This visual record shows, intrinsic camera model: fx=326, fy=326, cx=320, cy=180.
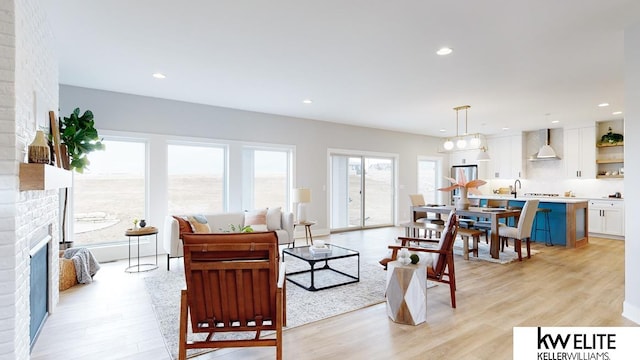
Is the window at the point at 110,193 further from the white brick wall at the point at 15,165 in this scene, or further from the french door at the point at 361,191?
the french door at the point at 361,191

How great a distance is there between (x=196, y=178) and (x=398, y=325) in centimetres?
Result: 438

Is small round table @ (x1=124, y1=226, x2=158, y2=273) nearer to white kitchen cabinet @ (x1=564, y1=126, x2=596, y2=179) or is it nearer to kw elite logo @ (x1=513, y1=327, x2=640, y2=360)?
kw elite logo @ (x1=513, y1=327, x2=640, y2=360)

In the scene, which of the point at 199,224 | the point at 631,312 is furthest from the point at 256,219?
the point at 631,312

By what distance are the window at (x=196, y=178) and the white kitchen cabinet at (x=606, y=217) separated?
807 centimetres

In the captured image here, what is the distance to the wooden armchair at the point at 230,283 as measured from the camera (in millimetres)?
2029

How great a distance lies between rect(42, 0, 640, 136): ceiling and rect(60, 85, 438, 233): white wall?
0.29 meters

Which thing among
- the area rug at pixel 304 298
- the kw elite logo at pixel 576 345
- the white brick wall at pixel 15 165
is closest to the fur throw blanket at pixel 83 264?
the area rug at pixel 304 298

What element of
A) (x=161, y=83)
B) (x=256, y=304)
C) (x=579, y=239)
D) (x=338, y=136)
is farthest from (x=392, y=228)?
(x=256, y=304)

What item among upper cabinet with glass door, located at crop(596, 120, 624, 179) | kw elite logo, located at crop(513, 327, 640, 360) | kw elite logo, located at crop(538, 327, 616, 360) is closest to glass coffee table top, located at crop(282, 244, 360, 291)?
kw elite logo, located at crop(513, 327, 640, 360)

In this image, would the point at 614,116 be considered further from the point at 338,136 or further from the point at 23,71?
the point at 23,71

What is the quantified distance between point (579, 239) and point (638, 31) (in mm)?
4823

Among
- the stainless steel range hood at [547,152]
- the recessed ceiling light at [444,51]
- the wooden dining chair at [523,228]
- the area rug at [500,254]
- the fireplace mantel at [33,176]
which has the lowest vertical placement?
the area rug at [500,254]

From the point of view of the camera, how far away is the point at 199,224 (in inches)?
175

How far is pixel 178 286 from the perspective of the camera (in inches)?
149
